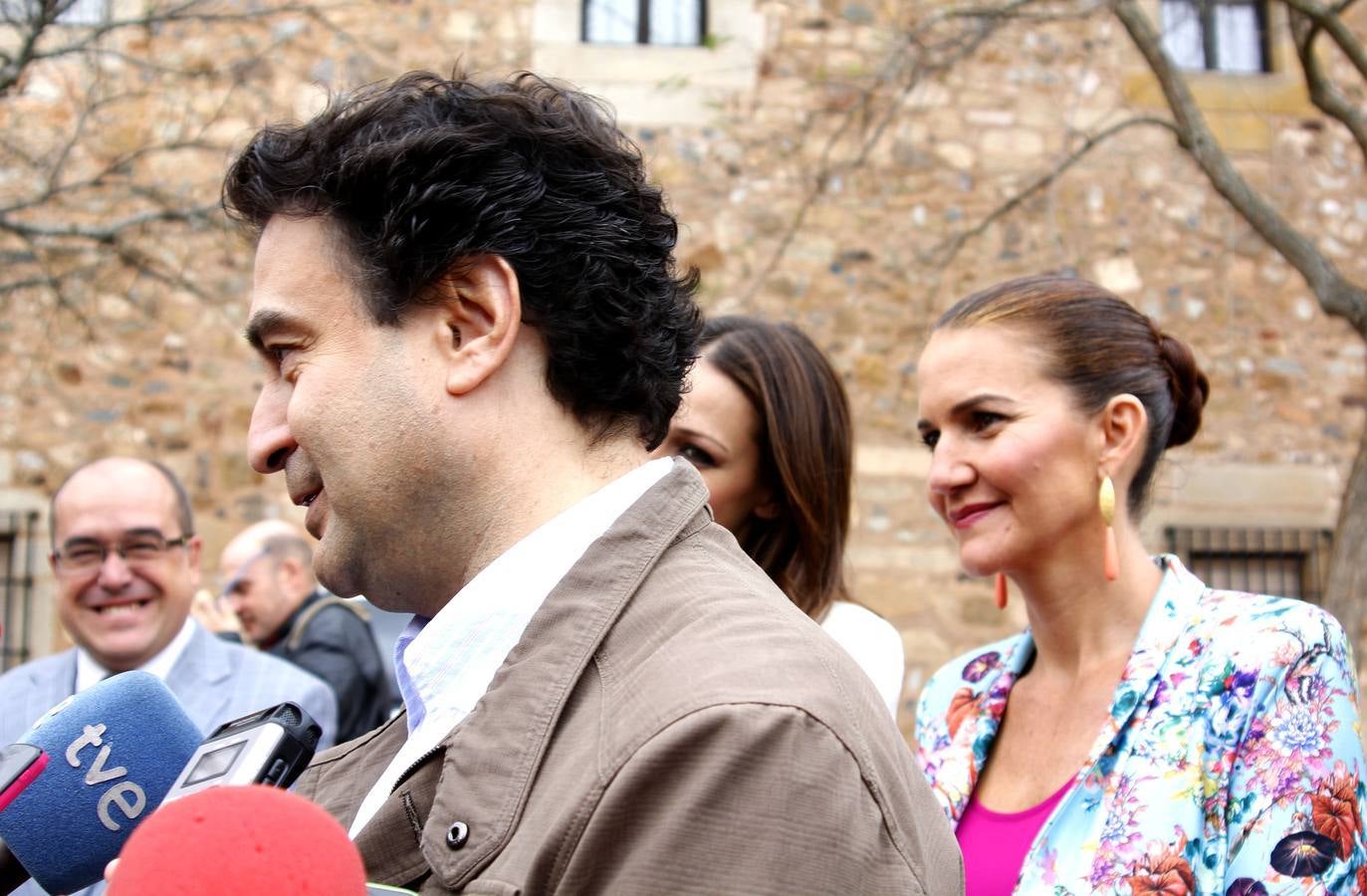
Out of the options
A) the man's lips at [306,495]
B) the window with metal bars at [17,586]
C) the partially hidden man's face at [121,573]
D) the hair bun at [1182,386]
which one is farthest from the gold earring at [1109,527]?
the window with metal bars at [17,586]

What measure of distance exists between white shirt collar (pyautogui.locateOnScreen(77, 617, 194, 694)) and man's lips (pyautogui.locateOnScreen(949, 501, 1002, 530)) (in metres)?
2.12

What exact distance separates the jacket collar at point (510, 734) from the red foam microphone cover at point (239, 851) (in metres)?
0.18

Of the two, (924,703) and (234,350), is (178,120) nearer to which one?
(234,350)

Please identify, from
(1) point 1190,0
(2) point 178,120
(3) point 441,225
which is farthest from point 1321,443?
(3) point 441,225

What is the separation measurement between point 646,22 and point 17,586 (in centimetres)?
491

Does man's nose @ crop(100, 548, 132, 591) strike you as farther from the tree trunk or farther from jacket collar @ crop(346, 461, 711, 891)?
the tree trunk

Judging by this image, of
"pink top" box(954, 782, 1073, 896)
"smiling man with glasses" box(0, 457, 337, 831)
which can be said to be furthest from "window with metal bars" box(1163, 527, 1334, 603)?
"pink top" box(954, 782, 1073, 896)

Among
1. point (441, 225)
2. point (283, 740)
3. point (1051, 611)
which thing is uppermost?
point (441, 225)

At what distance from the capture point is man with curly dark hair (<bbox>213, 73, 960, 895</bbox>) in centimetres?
120

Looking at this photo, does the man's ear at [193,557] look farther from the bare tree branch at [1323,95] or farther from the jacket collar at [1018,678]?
the bare tree branch at [1323,95]

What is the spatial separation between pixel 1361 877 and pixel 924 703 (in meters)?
0.98

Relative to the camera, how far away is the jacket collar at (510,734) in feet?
4.20

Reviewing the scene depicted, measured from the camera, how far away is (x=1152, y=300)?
8.94m

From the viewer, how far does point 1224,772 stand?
226 centimetres
